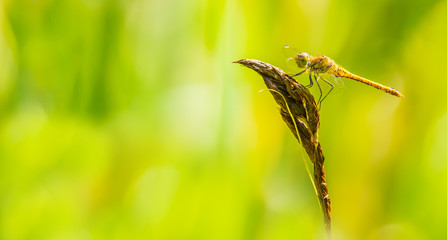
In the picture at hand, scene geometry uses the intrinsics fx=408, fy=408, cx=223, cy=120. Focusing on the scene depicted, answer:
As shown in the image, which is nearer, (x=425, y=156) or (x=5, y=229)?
(x=5, y=229)

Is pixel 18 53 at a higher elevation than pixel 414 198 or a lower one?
higher

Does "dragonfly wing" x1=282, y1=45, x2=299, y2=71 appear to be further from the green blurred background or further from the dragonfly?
the green blurred background

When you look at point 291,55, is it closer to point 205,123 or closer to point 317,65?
point 317,65

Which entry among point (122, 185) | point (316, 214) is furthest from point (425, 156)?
point (122, 185)

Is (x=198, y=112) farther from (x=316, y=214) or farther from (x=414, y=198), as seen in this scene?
(x=414, y=198)

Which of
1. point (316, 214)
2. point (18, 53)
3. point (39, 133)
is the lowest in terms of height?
point (316, 214)

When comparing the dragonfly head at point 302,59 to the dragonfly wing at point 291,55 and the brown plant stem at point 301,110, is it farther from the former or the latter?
the brown plant stem at point 301,110
